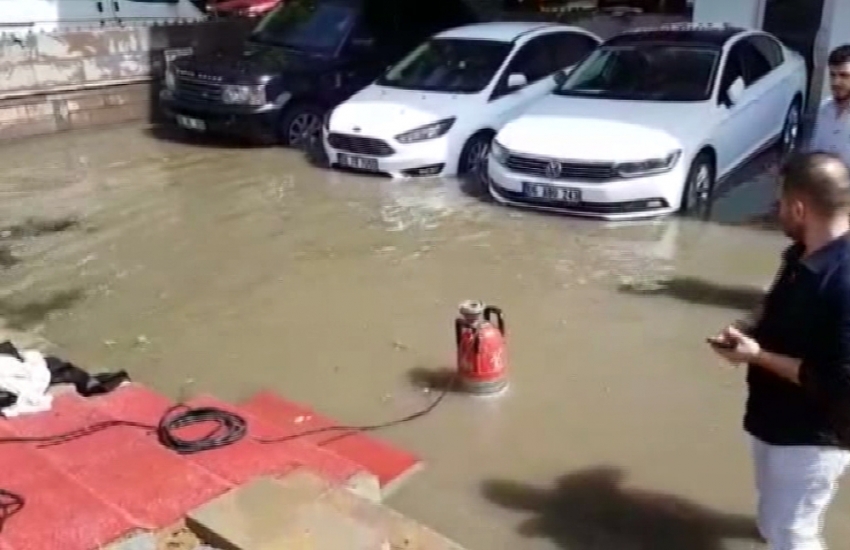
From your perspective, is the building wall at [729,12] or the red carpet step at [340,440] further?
the building wall at [729,12]

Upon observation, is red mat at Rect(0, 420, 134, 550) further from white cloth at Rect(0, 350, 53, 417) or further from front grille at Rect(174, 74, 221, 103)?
front grille at Rect(174, 74, 221, 103)

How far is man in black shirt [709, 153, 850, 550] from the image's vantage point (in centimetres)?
246

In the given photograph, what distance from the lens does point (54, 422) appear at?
385 centimetres

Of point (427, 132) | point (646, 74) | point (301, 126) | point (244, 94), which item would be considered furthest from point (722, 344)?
point (301, 126)

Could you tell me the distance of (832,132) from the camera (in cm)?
508

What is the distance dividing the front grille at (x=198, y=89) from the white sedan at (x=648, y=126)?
3.96m

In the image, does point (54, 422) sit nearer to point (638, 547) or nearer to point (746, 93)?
point (638, 547)

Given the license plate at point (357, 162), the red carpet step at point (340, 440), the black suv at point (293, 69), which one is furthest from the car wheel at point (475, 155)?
the red carpet step at point (340, 440)

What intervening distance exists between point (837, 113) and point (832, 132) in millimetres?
112

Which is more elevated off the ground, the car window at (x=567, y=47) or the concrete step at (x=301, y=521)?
the car window at (x=567, y=47)

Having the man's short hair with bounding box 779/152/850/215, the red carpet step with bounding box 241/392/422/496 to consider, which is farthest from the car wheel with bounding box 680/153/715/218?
the man's short hair with bounding box 779/152/850/215

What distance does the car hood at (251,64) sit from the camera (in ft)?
33.3

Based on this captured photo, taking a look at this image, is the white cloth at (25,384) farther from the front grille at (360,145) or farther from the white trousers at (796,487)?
the front grille at (360,145)

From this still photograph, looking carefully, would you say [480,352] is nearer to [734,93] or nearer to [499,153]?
[499,153]
